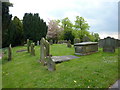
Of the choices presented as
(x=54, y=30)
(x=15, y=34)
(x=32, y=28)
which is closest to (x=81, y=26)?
(x=54, y=30)

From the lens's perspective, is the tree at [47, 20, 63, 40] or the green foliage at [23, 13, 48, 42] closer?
the green foliage at [23, 13, 48, 42]

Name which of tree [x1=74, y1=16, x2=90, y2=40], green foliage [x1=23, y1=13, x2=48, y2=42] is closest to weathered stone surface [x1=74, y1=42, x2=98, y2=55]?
green foliage [x1=23, y1=13, x2=48, y2=42]

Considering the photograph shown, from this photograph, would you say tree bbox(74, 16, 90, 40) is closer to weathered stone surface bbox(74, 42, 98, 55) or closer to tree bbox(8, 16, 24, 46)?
tree bbox(8, 16, 24, 46)

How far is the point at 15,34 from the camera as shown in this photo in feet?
77.4

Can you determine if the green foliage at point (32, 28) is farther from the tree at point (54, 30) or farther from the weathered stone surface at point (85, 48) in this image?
the weathered stone surface at point (85, 48)

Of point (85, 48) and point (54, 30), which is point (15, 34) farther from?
point (85, 48)

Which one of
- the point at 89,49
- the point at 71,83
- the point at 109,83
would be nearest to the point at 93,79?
the point at 109,83

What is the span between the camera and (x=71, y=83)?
4.02 m

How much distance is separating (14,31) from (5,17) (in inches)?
499

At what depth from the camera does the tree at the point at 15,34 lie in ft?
75.2

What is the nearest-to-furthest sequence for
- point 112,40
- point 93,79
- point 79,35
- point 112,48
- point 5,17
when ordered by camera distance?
point 93,79 → point 112,48 → point 5,17 → point 112,40 → point 79,35

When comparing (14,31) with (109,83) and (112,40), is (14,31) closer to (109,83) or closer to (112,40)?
(112,40)

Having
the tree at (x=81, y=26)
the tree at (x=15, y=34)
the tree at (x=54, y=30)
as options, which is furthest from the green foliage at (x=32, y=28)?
the tree at (x=81, y=26)

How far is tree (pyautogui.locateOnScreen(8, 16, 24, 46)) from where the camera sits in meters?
22.9
